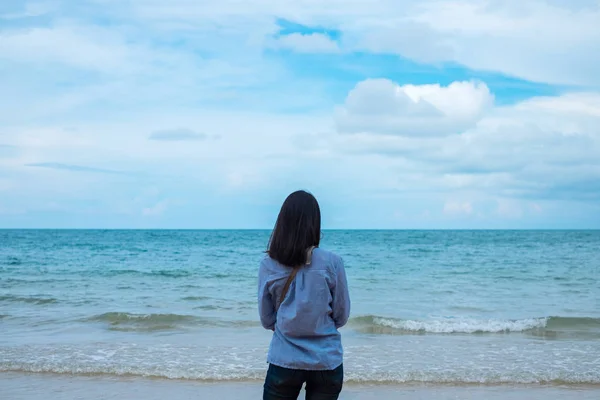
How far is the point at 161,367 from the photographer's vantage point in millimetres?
7383

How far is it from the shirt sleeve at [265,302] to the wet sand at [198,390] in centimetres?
363

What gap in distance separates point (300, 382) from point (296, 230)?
0.75m

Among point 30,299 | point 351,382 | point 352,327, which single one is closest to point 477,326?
point 352,327

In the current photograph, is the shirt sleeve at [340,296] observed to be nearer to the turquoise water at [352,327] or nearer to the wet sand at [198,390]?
the wet sand at [198,390]

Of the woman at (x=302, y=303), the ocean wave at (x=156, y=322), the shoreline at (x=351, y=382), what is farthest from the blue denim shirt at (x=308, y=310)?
the ocean wave at (x=156, y=322)

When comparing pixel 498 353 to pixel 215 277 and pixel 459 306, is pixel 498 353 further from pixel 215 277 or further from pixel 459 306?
pixel 215 277

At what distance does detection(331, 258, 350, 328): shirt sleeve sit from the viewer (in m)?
2.73

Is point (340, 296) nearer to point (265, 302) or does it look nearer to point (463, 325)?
point (265, 302)

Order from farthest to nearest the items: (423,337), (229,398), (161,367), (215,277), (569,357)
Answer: (215,277) < (423,337) < (569,357) < (161,367) < (229,398)

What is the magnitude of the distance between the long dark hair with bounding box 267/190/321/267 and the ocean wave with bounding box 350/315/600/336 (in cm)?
783

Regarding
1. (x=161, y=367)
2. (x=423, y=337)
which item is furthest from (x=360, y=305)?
(x=161, y=367)

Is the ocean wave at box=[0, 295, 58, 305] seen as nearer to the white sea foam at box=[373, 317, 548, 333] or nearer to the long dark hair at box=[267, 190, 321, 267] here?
Result: the white sea foam at box=[373, 317, 548, 333]

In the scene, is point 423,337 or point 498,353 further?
point 423,337

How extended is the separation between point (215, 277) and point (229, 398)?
13.7 metres
